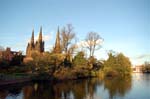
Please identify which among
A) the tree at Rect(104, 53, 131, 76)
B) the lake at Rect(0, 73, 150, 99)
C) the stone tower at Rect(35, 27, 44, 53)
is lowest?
the lake at Rect(0, 73, 150, 99)

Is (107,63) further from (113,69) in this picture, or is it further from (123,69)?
(123,69)

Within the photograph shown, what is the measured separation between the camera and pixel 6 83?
33.4 metres

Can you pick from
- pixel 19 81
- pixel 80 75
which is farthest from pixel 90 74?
pixel 19 81

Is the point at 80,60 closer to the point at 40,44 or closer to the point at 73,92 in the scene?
the point at 73,92

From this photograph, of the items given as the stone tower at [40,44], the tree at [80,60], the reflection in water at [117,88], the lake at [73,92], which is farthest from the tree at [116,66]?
the lake at [73,92]

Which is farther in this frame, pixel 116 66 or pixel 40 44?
pixel 40 44

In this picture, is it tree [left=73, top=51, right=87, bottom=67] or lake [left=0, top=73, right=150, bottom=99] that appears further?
tree [left=73, top=51, right=87, bottom=67]

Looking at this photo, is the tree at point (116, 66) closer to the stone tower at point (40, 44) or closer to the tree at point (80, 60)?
the tree at point (80, 60)

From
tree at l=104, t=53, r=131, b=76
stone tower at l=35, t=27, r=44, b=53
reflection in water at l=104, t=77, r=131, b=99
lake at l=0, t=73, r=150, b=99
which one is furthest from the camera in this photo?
stone tower at l=35, t=27, r=44, b=53

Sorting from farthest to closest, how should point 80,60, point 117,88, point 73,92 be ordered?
1. point 80,60
2. point 117,88
3. point 73,92

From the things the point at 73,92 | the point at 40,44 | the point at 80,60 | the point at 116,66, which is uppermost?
the point at 40,44

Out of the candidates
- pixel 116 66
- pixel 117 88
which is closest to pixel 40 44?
pixel 116 66

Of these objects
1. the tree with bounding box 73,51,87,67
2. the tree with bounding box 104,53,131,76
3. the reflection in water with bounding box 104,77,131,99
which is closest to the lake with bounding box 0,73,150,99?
the reflection in water with bounding box 104,77,131,99

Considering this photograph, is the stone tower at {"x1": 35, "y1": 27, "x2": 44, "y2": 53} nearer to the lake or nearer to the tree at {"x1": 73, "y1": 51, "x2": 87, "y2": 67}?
the tree at {"x1": 73, "y1": 51, "x2": 87, "y2": 67}
